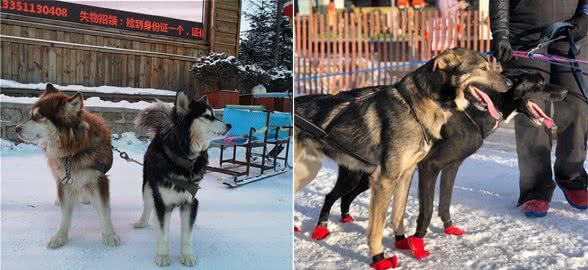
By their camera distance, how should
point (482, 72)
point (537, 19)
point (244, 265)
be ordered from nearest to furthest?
point (244, 265)
point (482, 72)
point (537, 19)

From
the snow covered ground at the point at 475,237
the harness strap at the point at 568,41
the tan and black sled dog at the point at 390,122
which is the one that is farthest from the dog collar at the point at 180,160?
the harness strap at the point at 568,41

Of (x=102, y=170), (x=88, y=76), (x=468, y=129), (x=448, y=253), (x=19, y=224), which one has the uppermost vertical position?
(x=88, y=76)

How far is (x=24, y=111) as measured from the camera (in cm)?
121

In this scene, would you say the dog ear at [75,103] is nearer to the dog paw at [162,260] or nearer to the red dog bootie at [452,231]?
the dog paw at [162,260]

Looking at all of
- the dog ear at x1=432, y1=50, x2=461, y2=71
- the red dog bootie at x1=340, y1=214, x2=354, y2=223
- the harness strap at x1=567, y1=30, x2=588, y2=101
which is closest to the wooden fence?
the harness strap at x1=567, y1=30, x2=588, y2=101

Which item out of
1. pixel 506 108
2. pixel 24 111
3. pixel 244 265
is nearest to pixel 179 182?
pixel 244 265

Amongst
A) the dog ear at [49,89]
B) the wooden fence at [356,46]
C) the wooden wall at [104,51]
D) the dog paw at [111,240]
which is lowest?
the dog paw at [111,240]

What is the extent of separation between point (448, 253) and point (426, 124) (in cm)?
48

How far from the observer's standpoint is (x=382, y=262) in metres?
1.64

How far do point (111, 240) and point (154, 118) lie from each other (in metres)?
0.35

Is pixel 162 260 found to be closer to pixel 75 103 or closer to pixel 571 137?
pixel 75 103

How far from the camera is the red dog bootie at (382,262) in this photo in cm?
163

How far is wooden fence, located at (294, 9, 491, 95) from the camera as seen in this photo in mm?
6410

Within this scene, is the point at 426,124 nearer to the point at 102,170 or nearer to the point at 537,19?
the point at 537,19
